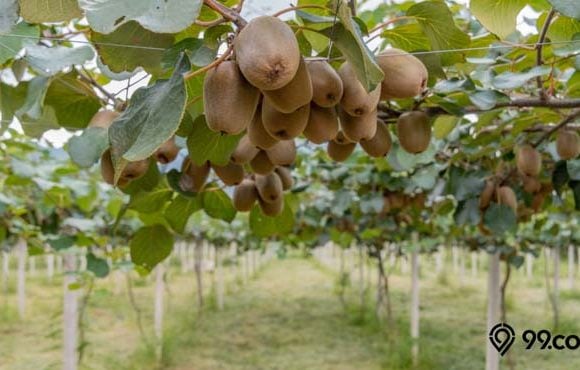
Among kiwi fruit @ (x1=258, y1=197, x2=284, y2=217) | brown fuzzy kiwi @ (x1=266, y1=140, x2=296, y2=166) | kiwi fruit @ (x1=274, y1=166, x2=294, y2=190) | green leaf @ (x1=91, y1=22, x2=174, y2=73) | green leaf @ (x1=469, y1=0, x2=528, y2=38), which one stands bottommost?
kiwi fruit @ (x1=258, y1=197, x2=284, y2=217)

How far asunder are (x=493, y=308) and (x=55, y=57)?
386 cm

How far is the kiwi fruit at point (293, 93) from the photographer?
0.69 meters

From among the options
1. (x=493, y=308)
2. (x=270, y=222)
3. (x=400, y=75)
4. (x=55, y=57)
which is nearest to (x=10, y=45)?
(x=55, y=57)

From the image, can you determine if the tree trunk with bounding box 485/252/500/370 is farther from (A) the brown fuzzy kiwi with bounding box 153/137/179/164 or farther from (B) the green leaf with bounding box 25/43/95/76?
(B) the green leaf with bounding box 25/43/95/76

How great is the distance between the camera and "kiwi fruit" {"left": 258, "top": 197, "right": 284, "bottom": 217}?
127 centimetres

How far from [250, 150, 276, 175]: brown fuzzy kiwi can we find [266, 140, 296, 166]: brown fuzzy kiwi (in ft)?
0.07

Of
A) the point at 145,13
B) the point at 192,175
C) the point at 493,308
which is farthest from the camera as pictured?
the point at 493,308

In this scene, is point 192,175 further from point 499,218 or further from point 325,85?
point 499,218

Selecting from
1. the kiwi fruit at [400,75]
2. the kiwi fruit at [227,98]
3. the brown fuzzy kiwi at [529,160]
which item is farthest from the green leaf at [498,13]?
Result: the brown fuzzy kiwi at [529,160]

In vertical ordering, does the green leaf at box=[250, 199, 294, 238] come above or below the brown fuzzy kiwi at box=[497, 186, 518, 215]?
below

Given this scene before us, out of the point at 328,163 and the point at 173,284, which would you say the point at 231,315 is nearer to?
the point at 173,284

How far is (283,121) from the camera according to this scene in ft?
2.46

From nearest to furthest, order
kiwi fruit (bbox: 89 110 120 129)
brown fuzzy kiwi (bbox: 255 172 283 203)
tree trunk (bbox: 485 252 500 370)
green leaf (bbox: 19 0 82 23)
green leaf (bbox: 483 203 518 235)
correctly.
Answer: green leaf (bbox: 19 0 82 23) < kiwi fruit (bbox: 89 110 120 129) < brown fuzzy kiwi (bbox: 255 172 283 203) < green leaf (bbox: 483 203 518 235) < tree trunk (bbox: 485 252 500 370)

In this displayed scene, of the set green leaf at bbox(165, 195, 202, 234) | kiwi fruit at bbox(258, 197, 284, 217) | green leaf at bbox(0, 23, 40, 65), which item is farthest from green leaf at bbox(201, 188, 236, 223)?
green leaf at bbox(0, 23, 40, 65)
